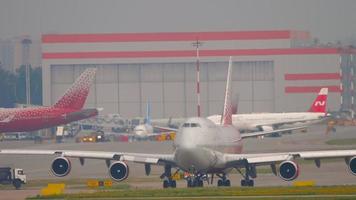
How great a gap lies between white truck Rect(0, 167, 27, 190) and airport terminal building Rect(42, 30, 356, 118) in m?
124

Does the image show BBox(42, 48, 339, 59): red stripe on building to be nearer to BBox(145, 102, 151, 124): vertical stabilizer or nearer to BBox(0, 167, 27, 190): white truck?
BBox(145, 102, 151, 124): vertical stabilizer

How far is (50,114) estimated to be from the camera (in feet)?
447

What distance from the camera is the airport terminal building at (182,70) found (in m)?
195

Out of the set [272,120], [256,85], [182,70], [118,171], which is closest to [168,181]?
[118,171]

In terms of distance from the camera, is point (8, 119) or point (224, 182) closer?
point (224, 182)

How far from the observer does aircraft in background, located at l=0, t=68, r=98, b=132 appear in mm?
131500

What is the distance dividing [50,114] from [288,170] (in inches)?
3154

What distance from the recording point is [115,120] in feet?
609

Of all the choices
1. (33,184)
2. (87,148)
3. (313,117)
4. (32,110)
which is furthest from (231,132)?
(313,117)

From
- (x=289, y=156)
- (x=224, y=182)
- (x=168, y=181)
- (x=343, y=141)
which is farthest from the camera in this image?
(x=343, y=141)

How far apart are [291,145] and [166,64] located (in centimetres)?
7603

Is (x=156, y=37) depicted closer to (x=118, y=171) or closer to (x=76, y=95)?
(x=76, y=95)

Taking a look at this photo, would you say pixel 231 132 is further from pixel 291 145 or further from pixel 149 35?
pixel 149 35

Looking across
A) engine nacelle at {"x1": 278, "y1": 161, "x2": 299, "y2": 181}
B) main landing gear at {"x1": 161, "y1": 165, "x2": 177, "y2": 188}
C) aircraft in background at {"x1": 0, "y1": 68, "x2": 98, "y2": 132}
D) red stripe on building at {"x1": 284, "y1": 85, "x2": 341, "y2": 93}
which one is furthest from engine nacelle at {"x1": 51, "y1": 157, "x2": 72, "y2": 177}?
red stripe on building at {"x1": 284, "y1": 85, "x2": 341, "y2": 93}
